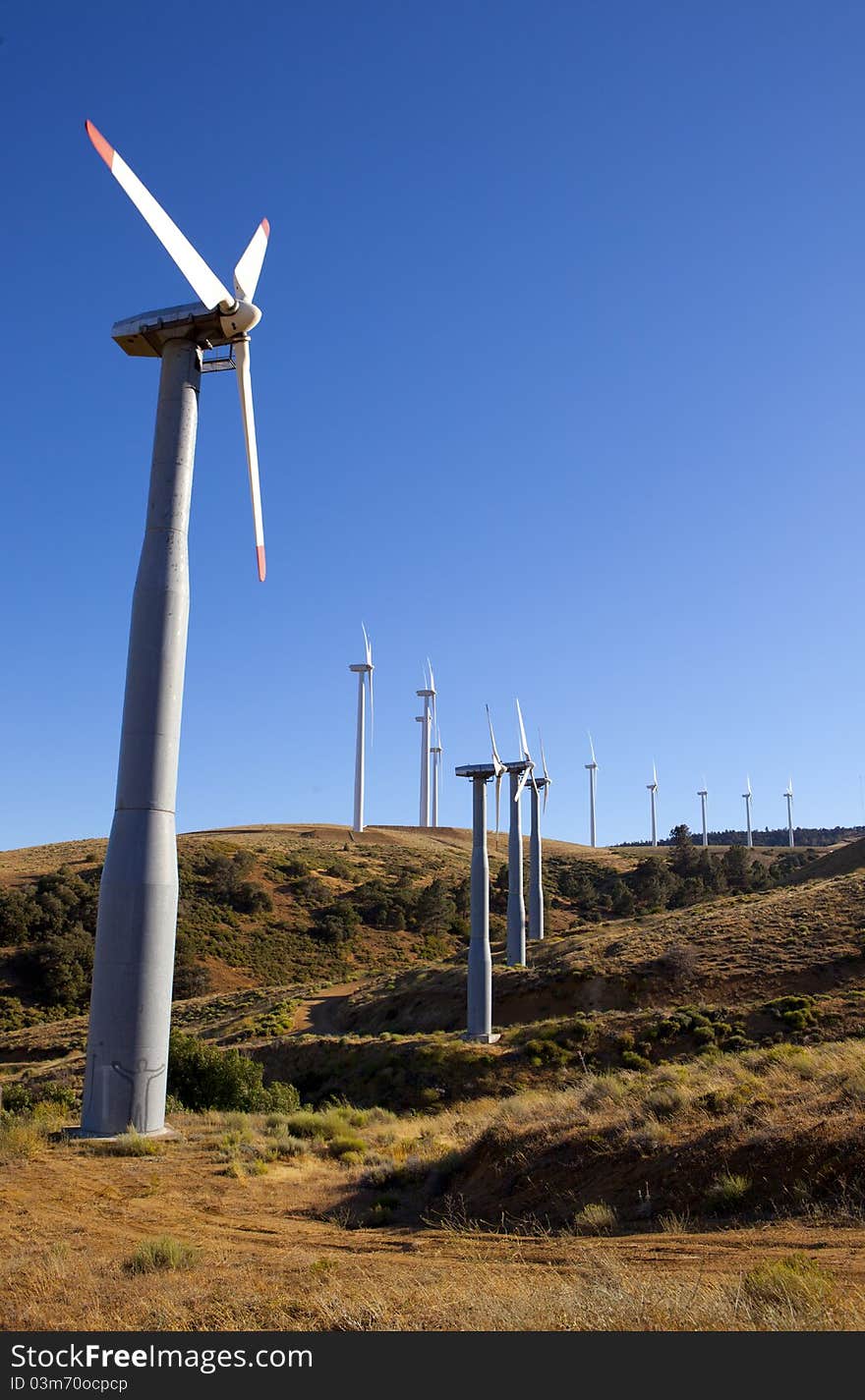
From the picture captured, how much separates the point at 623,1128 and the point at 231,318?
17.3 m

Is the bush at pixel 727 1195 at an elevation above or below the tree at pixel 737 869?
below

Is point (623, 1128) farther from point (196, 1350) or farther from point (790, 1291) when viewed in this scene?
point (196, 1350)

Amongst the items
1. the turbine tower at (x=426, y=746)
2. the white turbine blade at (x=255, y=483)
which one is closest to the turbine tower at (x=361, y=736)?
the turbine tower at (x=426, y=746)

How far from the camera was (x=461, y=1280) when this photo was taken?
890 centimetres

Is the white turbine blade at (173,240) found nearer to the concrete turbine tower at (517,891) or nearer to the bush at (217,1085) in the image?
the bush at (217,1085)

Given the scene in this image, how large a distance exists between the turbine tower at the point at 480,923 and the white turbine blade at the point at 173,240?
82.2ft

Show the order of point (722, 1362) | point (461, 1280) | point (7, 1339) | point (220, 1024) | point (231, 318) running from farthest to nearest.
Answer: point (220, 1024), point (231, 318), point (461, 1280), point (7, 1339), point (722, 1362)

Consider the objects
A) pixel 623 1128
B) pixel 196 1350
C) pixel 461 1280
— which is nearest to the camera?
pixel 196 1350

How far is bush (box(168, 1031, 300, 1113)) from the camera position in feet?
85.8

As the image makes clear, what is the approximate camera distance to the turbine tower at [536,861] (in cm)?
6159

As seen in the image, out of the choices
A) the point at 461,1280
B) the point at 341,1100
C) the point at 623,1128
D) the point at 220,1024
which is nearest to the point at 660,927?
the point at 220,1024

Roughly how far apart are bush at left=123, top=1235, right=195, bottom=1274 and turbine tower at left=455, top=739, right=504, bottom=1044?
29915 mm

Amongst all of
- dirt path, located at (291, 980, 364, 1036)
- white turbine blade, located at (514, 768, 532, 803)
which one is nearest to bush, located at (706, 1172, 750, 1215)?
dirt path, located at (291, 980, 364, 1036)

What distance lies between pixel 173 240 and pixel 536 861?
156 feet
